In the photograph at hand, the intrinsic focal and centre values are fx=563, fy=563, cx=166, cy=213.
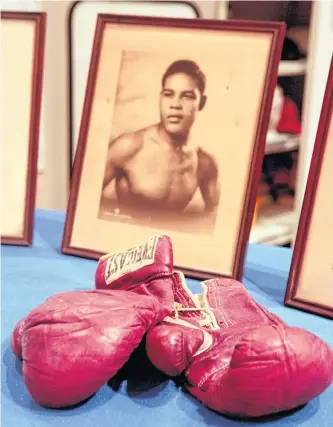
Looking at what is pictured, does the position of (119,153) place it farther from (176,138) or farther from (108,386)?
(108,386)

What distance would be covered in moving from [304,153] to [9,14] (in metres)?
1.02

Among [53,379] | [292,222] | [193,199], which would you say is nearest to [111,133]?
[193,199]

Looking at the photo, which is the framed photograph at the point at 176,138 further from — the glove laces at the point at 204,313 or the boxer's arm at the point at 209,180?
the glove laces at the point at 204,313

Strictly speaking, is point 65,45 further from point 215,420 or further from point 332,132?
point 215,420

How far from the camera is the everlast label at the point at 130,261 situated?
0.63 metres

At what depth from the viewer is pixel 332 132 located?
2.31ft

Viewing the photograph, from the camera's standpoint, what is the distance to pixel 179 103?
0.82 m

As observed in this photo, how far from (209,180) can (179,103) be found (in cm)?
12

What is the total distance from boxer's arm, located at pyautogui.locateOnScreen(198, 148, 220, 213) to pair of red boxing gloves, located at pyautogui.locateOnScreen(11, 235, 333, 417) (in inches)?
9.2

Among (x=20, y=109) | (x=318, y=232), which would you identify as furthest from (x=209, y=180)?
(x=20, y=109)

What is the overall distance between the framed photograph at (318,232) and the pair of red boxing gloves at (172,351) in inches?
5.6

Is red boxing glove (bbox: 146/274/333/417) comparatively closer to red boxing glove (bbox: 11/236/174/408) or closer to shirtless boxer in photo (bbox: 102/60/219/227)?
red boxing glove (bbox: 11/236/174/408)

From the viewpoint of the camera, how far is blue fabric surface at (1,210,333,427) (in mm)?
495

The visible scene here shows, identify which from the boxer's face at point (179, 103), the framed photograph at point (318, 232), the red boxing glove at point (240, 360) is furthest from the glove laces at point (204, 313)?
the boxer's face at point (179, 103)
